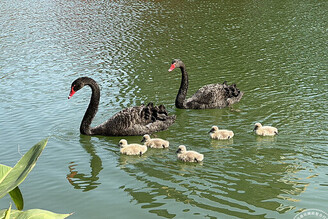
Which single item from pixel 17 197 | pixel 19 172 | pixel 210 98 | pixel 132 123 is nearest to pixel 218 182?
pixel 132 123

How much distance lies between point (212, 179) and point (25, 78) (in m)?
7.15

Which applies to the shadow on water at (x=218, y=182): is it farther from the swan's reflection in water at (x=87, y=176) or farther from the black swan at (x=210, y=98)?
the black swan at (x=210, y=98)

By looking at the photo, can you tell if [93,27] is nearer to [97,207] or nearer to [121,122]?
[121,122]

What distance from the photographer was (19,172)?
1.02 metres

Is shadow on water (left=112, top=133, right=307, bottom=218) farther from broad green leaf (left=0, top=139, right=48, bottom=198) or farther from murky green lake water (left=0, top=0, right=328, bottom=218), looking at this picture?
broad green leaf (left=0, top=139, right=48, bottom=198)

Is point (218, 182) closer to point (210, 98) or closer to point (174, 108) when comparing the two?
point (210, 98)

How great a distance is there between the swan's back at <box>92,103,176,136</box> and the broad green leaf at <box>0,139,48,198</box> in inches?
234

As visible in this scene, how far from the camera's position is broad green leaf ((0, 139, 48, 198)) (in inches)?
38.8

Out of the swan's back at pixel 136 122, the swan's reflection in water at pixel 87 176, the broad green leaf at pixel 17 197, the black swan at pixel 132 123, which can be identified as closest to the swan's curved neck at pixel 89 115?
the black swan at pixel 132 123

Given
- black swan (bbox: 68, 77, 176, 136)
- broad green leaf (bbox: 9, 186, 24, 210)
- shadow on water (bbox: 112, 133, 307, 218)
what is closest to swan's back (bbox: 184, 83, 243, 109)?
black swan (bbox: 68, 77, 176, 136)

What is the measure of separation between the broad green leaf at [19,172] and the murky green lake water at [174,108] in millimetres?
3371

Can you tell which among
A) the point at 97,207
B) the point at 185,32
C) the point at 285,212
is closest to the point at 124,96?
the point at 97,207

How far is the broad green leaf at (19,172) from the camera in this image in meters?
0.99

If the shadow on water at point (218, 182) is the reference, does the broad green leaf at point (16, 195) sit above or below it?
above
